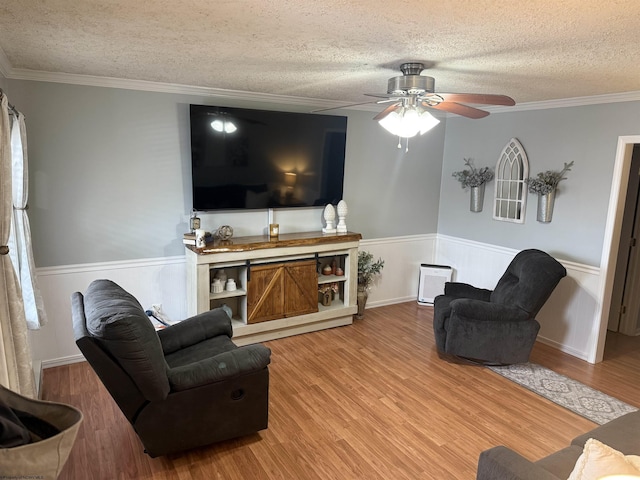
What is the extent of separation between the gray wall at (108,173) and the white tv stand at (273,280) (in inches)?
15.5

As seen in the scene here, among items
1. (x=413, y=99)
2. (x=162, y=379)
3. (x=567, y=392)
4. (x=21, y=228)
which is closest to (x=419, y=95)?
(x=413, y=99)

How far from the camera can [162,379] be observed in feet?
7.93

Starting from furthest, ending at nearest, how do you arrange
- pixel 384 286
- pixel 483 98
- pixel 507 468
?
pixel 384 286
pixel 483 98
pixel 507 468

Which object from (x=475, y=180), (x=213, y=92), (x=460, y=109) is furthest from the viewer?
(x=475, y=180)

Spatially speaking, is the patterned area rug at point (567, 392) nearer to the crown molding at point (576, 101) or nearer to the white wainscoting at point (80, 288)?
the crown molding at point (576, 101)

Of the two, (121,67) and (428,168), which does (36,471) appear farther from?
(428,168)

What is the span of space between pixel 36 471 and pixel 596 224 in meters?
→ 4.44

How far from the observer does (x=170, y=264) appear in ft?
13.9

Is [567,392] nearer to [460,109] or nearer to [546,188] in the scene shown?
[546,188]

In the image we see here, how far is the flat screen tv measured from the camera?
4113 mm

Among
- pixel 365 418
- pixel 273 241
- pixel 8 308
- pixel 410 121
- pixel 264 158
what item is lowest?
pixel 365 418

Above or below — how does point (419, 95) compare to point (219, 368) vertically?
above

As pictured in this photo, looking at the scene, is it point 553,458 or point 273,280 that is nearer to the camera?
point 553,458

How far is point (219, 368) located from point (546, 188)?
3493 mm
